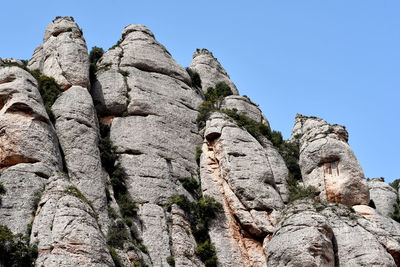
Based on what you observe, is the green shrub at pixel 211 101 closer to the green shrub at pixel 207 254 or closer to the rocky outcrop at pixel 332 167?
the rocky outcrop at pixel 332 167

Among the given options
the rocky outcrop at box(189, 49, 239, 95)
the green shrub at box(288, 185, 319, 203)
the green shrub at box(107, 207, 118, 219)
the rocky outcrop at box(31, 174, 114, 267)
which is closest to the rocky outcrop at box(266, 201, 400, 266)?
the green shrub at box(288, 185, 319, 203)

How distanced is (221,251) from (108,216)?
687 centimetres

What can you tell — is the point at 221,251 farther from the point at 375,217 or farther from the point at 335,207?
the point at 375,217

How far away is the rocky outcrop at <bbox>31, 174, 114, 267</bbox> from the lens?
29.7 meters

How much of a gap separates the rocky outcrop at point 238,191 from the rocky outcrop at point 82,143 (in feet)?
23.3

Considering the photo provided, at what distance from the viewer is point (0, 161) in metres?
36.7

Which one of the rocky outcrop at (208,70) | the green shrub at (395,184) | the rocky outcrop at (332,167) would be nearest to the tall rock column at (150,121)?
the rocky outcrop at (208,70)

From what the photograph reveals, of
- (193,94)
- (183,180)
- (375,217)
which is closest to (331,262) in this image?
(375,217)

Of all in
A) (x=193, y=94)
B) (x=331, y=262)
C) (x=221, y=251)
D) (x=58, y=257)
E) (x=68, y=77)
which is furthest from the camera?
(x=193, y=94)

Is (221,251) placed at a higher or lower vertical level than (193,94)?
lower

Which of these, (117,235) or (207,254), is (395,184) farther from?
(117,235)

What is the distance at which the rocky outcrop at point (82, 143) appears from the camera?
125ft

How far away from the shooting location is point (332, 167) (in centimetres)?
4369

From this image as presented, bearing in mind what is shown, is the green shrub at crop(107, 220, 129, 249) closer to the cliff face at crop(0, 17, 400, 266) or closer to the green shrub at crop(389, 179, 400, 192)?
the cliff face at crop(0, 17, 400, 266)
